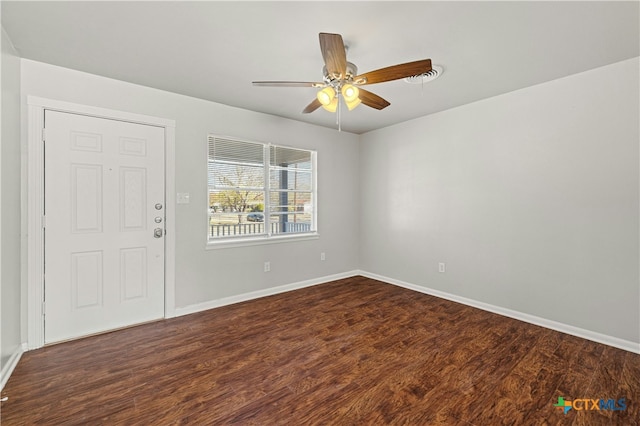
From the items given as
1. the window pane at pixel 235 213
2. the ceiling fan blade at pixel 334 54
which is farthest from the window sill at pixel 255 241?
the ceiling fan blade at pixel 334 54

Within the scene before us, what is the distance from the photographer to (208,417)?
1.68 metres

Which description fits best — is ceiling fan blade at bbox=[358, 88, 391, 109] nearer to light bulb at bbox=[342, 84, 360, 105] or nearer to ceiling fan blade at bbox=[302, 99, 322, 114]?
light bulb at bbox=[342, 84, 360, 105]

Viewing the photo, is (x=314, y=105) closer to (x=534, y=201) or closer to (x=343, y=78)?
(x=343, y=78)

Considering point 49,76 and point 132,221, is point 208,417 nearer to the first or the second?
point 132,221

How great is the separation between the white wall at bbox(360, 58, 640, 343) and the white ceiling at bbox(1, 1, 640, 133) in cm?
36

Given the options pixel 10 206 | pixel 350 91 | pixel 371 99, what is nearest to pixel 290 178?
pixel 371 99

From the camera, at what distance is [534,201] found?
2973mm

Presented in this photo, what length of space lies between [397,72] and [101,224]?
9.73 ft

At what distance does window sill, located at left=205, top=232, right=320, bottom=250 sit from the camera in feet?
11.4

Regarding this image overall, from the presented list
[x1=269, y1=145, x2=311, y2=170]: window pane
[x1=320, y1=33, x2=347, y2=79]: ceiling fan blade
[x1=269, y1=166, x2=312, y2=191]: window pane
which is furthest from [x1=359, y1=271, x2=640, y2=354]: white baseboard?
[x1=320, y1=33, x2=347, y2=79]: ceiling fan blade

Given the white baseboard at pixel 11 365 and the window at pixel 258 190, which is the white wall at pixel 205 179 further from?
the white baseboard at pixel 11 365

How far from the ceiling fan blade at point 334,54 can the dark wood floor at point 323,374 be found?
2.17 metres

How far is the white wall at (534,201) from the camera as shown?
2484 millimetres

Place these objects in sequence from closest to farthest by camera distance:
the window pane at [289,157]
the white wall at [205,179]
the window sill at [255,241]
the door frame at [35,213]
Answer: the door frame at [35,213]
the white wall at [205,179]
the window sill at [255,241]
the window pane at [289,157]
